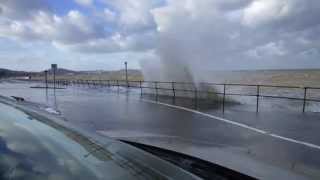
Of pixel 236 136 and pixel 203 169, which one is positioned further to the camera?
pixel 236 136

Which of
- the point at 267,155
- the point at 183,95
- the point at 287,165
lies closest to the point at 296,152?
the point at 267,155

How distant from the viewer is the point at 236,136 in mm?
10812

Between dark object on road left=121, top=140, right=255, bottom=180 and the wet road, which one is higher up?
dark object on road left=121, top=140, right=255, bottom=180

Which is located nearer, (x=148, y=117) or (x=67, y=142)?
(x=67, y=142)

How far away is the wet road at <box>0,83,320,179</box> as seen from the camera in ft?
23.5

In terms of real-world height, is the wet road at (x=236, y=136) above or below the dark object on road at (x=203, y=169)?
below

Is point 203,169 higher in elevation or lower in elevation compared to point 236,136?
higher

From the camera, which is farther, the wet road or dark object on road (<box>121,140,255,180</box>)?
the wet road

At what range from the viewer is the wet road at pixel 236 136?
23.5 ft

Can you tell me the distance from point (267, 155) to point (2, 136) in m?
6.79

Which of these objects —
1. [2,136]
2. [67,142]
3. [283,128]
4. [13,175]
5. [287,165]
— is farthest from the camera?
[283,128]

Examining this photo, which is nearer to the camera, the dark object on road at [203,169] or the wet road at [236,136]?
the dark object on road at [203,169]

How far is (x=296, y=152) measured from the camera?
8773mm

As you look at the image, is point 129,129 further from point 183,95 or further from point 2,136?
point 183,95
